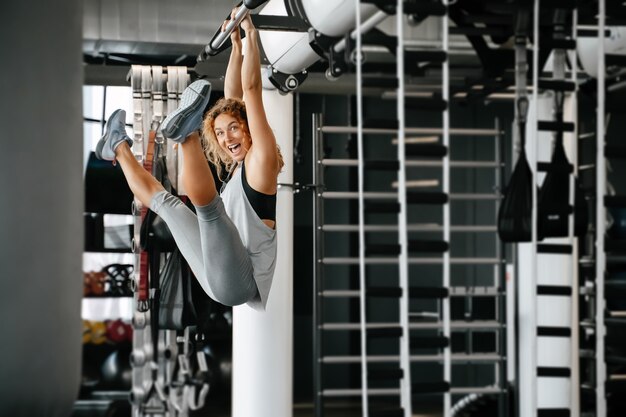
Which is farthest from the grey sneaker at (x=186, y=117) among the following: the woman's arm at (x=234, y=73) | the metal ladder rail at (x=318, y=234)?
the metal ladder rail at (x=318, y=234)

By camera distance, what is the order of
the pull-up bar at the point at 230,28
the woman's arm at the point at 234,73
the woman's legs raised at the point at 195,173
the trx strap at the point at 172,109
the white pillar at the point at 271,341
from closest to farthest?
the pull-up bar at the point at 230,28 → the woman's legs raised at the point at 195,173 → the woman's arm at the point at 234,73 → the trx strap at the point at 172,109 → the white pillar at the point at 271,341

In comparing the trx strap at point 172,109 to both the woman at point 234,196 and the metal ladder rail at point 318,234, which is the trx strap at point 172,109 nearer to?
the woman at point 234,196

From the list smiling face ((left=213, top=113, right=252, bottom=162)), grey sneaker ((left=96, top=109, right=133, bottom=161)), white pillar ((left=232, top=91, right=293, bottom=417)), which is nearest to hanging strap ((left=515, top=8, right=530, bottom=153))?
smiling face ((left=213, top=113, right=252, bottom=162))

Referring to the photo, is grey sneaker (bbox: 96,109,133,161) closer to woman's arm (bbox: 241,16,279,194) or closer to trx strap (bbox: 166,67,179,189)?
trx strap (bbox: 166,67,179,189)

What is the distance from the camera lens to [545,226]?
2.69 metres

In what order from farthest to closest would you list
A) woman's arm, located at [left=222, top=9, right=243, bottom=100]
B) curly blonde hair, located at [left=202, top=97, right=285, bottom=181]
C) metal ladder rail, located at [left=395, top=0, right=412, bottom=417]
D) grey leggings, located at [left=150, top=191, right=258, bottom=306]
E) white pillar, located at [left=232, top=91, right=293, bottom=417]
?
white pillar, located at [left=232, top=91, right=293, bottom=417] → curly blonde hair, located at [left=202, top=97, right=285, bottom=181] → woman's arm, located at [left=222, top=9, right=243, bottom=100] → grey leggings, located at [left=150, top=191, right=258, bottom=306] → metal ladder rail, located at [left=395, top=0, right=412, bottom=417]

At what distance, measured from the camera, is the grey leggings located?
3.32m

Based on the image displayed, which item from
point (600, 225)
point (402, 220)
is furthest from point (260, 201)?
point (600, 225)

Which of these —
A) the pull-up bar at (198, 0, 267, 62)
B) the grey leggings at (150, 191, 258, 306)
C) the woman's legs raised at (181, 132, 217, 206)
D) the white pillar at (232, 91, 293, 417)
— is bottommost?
the white pillar at (232, 91, 293, 417)

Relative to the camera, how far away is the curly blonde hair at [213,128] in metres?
3.68

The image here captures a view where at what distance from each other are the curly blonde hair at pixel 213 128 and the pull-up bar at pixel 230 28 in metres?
0.22

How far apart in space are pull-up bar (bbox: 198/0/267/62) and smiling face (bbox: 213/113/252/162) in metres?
0.30

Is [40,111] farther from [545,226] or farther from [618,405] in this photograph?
[618,405]

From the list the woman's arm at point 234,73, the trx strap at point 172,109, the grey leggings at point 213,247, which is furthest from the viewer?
the trx strap at point 172,109
